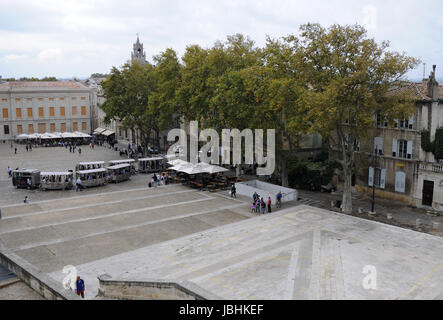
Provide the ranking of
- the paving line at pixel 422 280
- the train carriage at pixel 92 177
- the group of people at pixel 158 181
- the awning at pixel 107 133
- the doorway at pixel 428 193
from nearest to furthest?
the paving line at pixel 422 280
the doorway at pixel 428 193
the train carriage at pixel 92 177
the group of people at pixel 158 181
the awning at pixel 107 133

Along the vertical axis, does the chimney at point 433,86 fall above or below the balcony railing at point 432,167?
above

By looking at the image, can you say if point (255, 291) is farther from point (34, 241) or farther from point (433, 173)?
point (433, 173)

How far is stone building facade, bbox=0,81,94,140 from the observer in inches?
2908

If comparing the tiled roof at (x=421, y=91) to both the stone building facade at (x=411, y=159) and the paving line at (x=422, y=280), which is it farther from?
the paving line at (x=422, y=280)

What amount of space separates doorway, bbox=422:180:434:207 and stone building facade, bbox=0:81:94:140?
6541cm

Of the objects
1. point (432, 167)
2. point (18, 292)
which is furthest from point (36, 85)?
point (432, 167)

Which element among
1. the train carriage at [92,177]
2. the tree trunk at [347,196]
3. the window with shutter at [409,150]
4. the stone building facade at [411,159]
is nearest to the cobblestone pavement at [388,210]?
the tree trunk at [347,196]

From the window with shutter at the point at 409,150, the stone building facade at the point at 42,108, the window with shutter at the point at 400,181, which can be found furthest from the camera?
the stone building facade at the point at 42,108

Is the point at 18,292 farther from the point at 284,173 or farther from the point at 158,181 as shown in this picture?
the point at 284,173

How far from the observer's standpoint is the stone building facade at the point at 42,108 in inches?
2908

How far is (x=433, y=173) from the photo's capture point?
3136 centimetres

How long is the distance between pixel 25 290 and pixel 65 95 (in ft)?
219

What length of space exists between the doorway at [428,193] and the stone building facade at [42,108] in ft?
215
